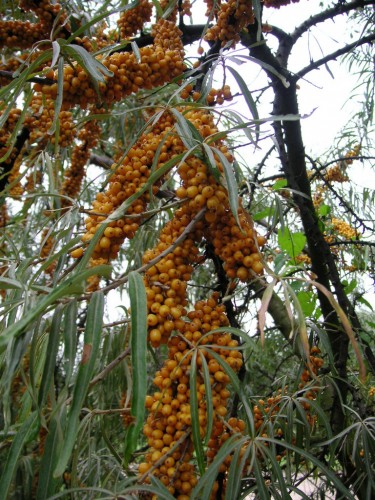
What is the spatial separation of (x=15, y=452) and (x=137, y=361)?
203 millimetres

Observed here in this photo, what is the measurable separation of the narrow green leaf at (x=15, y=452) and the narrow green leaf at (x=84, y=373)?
0.09 meters

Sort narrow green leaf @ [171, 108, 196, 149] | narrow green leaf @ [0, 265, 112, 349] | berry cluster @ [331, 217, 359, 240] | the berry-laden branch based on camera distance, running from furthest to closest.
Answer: berry cluster @ [331, 217, 359, 240] → the berry-laden branch → narrow green leaf @ [171, 108, 196, 149] → narrow green leaf @ [0, 265, 112, 349]

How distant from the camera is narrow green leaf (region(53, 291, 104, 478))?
42cm

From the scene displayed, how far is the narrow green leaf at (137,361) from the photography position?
16.6 inches

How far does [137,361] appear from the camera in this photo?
0.45 metres

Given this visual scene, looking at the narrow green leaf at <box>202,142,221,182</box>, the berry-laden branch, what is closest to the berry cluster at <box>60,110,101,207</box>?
the berry-laden branch

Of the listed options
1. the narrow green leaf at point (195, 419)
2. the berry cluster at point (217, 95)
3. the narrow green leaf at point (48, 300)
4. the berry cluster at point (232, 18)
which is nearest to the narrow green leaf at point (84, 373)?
the narrow green leaf at point (48, 300)

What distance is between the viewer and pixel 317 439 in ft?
3.41

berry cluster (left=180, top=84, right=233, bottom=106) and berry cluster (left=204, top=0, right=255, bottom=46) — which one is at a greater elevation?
berry cluster (left=204, top=0, right=255, bottom=46)

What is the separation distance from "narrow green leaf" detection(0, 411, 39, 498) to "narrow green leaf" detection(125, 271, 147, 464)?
0.41 feet

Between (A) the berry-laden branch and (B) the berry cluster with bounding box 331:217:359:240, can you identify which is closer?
(A) the berry-laden branch

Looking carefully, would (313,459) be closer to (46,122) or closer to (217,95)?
(217,95)

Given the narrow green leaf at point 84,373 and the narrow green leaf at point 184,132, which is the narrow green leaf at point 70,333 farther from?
the narrow green leaf at point 184,132

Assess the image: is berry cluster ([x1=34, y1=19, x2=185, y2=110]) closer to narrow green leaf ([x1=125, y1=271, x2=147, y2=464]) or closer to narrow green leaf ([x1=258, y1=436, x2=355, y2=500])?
narrow green leaf ([x1=125, y1=271, x2=147, y2=464])
